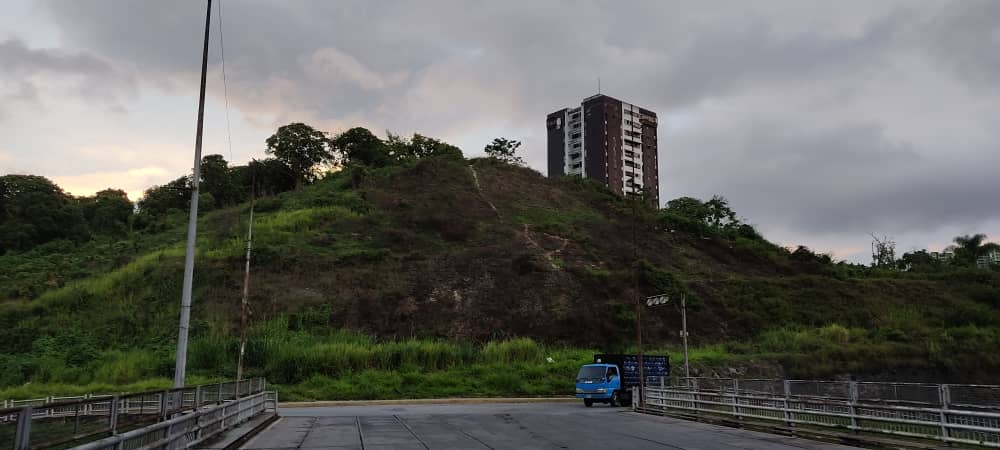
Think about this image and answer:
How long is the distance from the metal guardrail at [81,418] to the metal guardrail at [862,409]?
15.2 m

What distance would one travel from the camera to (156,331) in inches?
2014

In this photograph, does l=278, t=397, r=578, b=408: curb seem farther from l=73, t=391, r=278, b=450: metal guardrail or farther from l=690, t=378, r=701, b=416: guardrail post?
l=690, t=378, r=701, b=416: guardrail post

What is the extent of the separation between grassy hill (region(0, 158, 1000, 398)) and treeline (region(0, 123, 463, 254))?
689 cm

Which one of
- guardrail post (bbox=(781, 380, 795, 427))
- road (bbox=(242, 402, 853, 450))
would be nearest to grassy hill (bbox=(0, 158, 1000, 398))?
road (bbox=(242, 402, 853, 450))

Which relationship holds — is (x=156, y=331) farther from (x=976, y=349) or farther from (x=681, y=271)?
(x=976, y=349)

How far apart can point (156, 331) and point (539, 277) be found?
34408mm

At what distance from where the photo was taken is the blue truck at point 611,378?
3441cm

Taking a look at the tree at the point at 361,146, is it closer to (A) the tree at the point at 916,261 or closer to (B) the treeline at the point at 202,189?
(B) the treeline at the point at 202,189

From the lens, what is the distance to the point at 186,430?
40.9ft

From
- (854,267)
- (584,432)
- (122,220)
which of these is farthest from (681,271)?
(122,220)

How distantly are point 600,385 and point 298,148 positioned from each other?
101107 mm

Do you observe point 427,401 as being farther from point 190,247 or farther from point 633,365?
point 190,247

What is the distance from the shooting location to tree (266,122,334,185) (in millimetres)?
122375

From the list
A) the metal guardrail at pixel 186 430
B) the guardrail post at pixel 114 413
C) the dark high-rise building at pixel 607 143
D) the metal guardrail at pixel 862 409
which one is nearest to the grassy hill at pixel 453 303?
the metal guardrail at pixel 186 430
